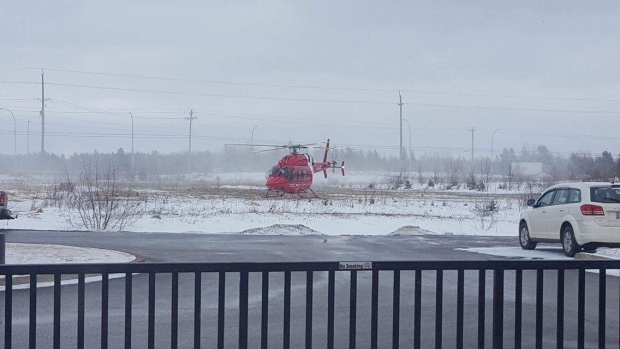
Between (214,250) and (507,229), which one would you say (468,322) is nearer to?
(214,250)

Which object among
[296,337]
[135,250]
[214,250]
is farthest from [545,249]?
[296,337]

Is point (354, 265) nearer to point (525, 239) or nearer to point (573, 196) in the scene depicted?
point (573, 196)

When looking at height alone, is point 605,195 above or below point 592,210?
above

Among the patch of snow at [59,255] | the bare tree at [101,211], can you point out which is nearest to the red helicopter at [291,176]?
the bare tree at [101,211]

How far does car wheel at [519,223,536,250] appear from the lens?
22.6 meters

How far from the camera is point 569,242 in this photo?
66.5ft

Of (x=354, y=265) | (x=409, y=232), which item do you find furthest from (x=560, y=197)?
(x=354, y=265)

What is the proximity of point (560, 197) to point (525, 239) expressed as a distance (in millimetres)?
1888

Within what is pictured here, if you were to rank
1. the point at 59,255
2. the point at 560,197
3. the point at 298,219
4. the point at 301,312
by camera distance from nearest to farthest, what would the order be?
the point at 301,312
the point at 59,255
the point at 560,197
the point at 298,219

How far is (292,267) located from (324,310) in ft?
14.7

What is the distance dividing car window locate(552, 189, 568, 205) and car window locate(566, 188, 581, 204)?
166mm

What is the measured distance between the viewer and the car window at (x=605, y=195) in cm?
1995

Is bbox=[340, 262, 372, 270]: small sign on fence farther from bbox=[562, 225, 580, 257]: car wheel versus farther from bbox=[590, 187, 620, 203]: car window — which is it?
bbox=[590, 187, 620, 203]: car window

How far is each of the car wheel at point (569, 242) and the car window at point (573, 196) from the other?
69cm
